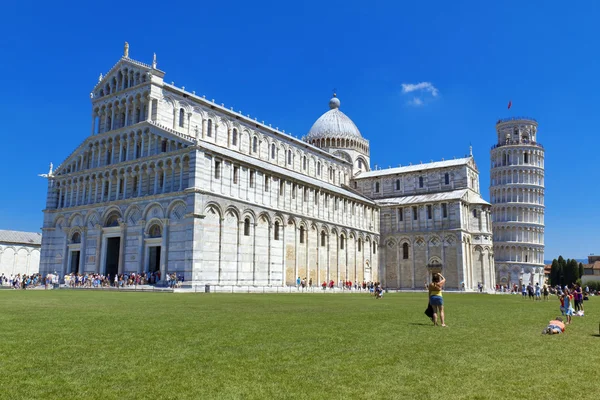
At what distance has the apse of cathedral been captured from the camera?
1599 inches

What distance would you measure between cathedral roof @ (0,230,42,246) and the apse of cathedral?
26.9 metres

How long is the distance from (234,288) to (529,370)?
1338 inches

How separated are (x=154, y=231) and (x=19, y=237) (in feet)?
144

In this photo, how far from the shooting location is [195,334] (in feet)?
35.4

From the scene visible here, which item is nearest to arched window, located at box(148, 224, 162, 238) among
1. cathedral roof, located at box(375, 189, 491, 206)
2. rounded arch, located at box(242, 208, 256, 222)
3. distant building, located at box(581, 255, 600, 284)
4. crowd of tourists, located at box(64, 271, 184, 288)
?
crowd of tourists, located at box(64, 271, 184, 288)

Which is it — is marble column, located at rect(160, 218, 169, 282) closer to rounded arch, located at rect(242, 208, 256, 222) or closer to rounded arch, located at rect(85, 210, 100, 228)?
rounded arch, located at rect(242, 208, 256, 222)

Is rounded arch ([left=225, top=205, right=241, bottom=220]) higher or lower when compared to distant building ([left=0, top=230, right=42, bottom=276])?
higher

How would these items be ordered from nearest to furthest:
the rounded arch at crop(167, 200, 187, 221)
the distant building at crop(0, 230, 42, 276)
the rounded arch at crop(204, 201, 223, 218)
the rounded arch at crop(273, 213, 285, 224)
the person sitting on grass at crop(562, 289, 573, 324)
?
1. the person sitting on grass at crop(562, 289, 573, 324)
2. the rounded arch at crop(204, 201, 223, 218)
3. the rounded arch at crop(167, 200, 187, 221)
4. the rounded arch at crop(273, 213, 285, 224)
5. the distant building at crop(0, 230, 42, 276)

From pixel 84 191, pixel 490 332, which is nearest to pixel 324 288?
pixel 84 191

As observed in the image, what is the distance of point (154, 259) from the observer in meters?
42.3

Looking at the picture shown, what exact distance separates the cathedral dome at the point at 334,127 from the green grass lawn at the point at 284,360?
203 ft

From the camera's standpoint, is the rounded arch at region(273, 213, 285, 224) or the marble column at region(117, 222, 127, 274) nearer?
the marble column at region(117, 222, 127, 274)

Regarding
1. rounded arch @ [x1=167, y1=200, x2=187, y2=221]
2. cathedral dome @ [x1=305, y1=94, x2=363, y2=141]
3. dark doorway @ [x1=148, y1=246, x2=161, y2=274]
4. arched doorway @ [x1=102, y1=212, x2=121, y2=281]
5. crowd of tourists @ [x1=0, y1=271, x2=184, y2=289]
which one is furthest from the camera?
cathedral dome @ [x1=305, y1=94, x2=363, y2=141]

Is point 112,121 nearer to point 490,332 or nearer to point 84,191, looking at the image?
point 84,191
